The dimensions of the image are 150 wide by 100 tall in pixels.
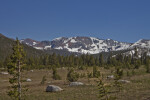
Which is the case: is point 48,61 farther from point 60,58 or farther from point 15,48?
point 15,48

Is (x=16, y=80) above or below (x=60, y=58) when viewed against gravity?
below

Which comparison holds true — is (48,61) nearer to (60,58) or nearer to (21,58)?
(60,58)

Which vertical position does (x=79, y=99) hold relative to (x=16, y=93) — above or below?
below

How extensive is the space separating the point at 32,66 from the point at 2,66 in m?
30.2

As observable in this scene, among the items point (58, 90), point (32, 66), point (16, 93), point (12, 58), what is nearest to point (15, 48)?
point (12, 58)

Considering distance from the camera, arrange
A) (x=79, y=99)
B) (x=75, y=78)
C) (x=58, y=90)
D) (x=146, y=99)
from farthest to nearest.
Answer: (x=75, y=78) → (x=58, y=90) → (x=79, y=99) → (x=146, y=99)

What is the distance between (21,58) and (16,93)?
4.66m

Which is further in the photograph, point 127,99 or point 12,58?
point 127,99

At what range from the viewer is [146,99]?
28.2 m

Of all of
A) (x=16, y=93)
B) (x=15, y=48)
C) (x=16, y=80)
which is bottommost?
(x=16, y=93)

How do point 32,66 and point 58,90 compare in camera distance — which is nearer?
point 58,90

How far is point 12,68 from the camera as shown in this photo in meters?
24.6

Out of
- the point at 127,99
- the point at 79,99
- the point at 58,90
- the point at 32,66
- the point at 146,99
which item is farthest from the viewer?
the point at 32,66

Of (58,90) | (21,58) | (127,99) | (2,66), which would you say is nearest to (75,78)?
(58,90)
